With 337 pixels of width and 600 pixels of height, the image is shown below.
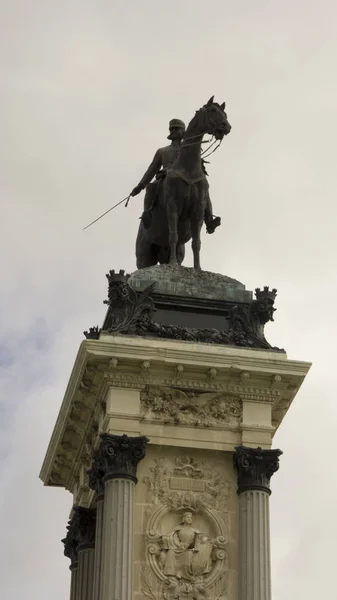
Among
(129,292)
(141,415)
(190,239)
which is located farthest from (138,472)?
(190,239)

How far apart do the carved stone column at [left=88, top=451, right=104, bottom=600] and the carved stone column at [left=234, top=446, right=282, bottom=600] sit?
2.52 meters

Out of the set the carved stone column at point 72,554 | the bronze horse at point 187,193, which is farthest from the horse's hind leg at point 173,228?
the carved stone column at point 72,554

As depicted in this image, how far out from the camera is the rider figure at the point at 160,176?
1469 inches

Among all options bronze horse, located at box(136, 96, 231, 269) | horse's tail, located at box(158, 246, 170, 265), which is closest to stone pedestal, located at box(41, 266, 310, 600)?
bronze horse, located at box(136, 96, 231, 269)

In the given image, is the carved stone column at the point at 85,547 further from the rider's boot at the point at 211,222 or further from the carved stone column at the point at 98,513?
the rider's boot at the point at 211,222

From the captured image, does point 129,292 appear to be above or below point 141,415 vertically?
above

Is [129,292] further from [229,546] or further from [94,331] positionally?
[229,546]

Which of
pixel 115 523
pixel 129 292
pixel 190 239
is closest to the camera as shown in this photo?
pixel 115 523

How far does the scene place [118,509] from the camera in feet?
105

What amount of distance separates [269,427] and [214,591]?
3265 mm

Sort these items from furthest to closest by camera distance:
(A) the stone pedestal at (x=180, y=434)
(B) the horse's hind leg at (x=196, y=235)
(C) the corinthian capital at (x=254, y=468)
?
(B) the horse's hind leg at (x=196, y=235)
(C) the corinthian capital at (x=254, y=468)
(A) the stone pedestal at (x=180, y=434)

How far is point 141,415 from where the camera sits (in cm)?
3306

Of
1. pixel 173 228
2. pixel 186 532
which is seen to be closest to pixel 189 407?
pixel 186 532

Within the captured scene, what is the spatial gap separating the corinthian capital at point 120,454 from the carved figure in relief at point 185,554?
1.28 metres
